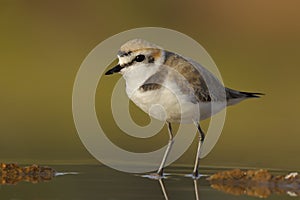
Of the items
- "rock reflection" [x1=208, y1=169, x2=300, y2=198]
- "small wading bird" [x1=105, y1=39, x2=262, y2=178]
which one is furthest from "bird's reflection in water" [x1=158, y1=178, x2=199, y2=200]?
"small wading bird" [x1=105, y1=39, x2=262, y2=178]

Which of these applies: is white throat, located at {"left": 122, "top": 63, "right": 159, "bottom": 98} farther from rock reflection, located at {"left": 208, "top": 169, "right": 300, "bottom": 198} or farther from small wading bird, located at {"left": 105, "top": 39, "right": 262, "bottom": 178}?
rock reflection, located at {"left": 208, "top": 169, "right": 300, "bottom": 198}

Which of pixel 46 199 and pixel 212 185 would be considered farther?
pixel 212 185

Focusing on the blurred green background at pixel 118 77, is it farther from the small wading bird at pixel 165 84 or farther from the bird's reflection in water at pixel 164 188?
the bird's reflection in water at pixel 164 188

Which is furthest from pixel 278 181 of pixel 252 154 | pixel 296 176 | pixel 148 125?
pixel 148 125

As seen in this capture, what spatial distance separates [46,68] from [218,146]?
9.09m

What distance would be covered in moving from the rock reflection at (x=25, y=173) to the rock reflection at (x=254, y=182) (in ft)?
5.77

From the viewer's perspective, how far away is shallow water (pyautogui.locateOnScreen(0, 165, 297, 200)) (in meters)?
9.91

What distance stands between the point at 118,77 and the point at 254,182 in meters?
9.85

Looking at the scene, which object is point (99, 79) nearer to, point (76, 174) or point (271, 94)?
point (271, 94)

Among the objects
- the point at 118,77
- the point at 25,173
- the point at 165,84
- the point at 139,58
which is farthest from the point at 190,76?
the point at 118,77

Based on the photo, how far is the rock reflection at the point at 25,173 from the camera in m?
10.8

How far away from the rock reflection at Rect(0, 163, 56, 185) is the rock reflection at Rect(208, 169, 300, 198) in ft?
5.77

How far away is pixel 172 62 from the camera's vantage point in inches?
454

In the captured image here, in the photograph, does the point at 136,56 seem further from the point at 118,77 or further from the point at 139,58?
the point at 118,77
